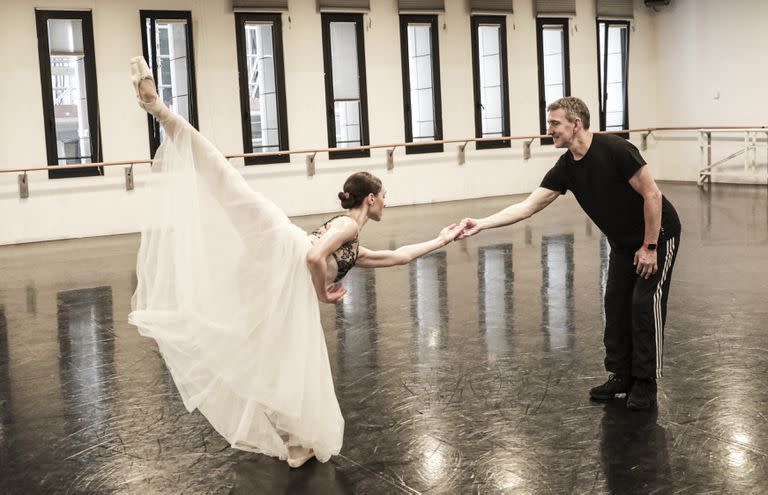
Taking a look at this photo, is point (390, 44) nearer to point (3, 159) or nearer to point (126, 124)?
point (126, 124)

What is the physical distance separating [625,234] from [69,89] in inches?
378

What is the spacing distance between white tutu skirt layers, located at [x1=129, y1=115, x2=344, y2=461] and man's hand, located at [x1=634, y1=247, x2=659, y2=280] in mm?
1380

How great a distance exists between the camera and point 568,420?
12.6 feet

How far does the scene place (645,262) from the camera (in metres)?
3.90

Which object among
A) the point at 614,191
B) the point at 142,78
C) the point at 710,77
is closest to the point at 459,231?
the point at 614,191

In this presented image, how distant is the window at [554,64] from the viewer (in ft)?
51.5

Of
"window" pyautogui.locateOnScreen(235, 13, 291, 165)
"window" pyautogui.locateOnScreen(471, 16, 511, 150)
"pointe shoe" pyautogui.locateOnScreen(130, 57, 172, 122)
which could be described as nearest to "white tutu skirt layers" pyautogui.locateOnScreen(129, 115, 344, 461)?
"pointe shoe" pyautogui.locateOnScreen(130, 57, 172, 122)

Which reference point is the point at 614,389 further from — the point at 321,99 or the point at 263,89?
the point at 321,99

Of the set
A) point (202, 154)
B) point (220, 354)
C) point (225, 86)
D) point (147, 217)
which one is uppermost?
point (225, 86)

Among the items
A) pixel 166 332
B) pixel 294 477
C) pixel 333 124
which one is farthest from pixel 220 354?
pixel 333 124

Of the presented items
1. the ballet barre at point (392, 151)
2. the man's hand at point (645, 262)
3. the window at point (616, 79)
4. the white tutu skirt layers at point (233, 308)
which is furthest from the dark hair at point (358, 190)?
the window at point (616, 79)

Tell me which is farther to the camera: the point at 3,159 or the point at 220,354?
the point at 3,159

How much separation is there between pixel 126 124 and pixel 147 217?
9.16m

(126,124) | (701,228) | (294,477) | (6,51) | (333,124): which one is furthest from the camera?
(333,124)
